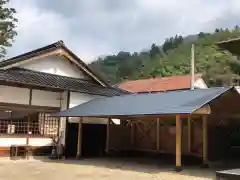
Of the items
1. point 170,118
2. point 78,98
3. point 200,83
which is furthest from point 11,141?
point 200,83

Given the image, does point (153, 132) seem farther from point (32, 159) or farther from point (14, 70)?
point (14, 70)

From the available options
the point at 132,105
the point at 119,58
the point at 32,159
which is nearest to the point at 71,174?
the point at 132,105

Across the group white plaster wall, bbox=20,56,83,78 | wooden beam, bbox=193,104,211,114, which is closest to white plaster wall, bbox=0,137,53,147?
white plaster wall, bbox=20,56,83,78

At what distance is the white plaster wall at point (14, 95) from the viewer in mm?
14383

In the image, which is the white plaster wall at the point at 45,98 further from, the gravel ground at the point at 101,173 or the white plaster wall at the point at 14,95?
the gravel ground at the point at 101,173

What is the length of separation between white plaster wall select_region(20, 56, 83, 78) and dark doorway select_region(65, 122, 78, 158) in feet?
9.17

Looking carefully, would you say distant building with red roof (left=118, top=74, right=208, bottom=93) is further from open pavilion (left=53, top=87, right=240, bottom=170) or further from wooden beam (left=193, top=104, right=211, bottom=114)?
wooden beam (left=193, top=104, right=211, bottom=114)

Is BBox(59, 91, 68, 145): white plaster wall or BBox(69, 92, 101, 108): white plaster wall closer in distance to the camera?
BBox(59, 91, 68, 145): white plaster wall

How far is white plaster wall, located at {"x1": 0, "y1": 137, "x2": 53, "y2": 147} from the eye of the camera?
14.4 m

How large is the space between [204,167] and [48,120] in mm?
7184

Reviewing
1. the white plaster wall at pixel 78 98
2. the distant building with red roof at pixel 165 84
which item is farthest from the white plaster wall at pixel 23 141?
the distant building with red roof at pixel 165 84

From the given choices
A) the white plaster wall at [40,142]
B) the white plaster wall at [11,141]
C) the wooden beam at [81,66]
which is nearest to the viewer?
the white plaster wall at [11,141]

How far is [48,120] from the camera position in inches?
629

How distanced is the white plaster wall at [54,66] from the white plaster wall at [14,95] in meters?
1.49
